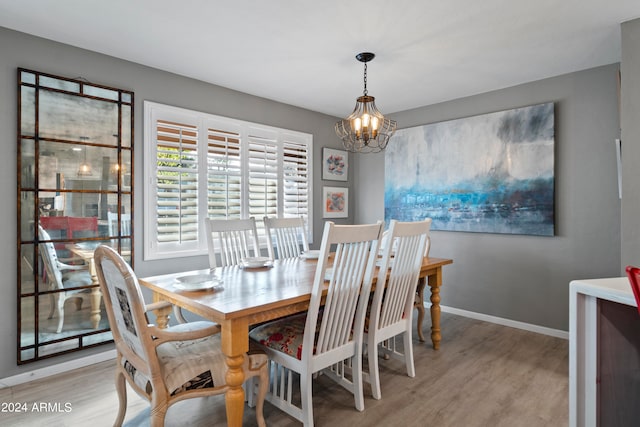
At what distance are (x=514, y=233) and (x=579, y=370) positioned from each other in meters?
3.17

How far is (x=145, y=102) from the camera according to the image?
10.0 feet

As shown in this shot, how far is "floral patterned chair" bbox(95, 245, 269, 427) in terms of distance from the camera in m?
1.40

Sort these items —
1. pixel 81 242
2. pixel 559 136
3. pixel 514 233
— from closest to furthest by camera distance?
pixel 81 242 → pixel 559 136 → pixel 514 233

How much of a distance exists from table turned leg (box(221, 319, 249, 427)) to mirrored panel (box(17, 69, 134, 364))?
185 cm

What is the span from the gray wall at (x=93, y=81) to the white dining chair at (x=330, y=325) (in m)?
1.73

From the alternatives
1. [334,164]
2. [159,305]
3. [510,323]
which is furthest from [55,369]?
[510,323]

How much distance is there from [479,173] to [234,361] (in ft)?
10.8

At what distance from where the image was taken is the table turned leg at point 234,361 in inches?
61.3

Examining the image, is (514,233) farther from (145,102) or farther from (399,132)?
(145,102)

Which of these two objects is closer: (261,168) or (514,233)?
(514,233)

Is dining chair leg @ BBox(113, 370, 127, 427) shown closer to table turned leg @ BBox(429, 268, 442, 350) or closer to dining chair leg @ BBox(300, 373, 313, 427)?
dining chair leg @ BBox(300, 373, 313, 427)

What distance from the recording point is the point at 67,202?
2.64 meters

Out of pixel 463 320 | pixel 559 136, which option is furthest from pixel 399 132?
pixel 463 320

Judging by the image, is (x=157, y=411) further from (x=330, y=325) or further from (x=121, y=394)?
(x=330, y=325)
